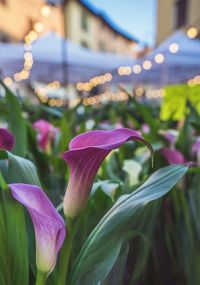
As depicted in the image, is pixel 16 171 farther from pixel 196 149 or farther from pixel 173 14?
pixel 173 14

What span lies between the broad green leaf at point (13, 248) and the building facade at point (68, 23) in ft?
8.17

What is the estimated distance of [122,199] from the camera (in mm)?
330

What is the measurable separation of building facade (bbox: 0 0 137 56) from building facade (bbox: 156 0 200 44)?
912mm

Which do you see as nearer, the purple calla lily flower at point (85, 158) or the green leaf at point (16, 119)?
the purple calla lily flower at point (85, 158)

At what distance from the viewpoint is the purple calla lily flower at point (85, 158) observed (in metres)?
0.26

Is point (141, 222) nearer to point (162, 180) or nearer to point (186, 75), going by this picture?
point (162, 180)

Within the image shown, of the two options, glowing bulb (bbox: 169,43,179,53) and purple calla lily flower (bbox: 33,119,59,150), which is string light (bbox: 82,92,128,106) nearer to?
purple calla lily flower (bbox: 33,119,59,150)

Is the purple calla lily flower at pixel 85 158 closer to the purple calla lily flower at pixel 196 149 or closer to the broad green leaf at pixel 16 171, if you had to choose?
the broad green leaf at pixel 16 171

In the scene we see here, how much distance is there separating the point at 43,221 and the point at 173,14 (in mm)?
10777

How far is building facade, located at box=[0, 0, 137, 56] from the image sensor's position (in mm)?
9799

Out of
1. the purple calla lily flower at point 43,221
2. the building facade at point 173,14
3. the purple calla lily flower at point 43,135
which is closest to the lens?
the purple calla lily flower at point 43,221

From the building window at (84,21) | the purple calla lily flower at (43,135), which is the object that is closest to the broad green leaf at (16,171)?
the purple calla lily flower at (43,135)

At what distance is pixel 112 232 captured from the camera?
1.00ft

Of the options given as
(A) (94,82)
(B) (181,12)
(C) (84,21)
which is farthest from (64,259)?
(C) (84,21)
